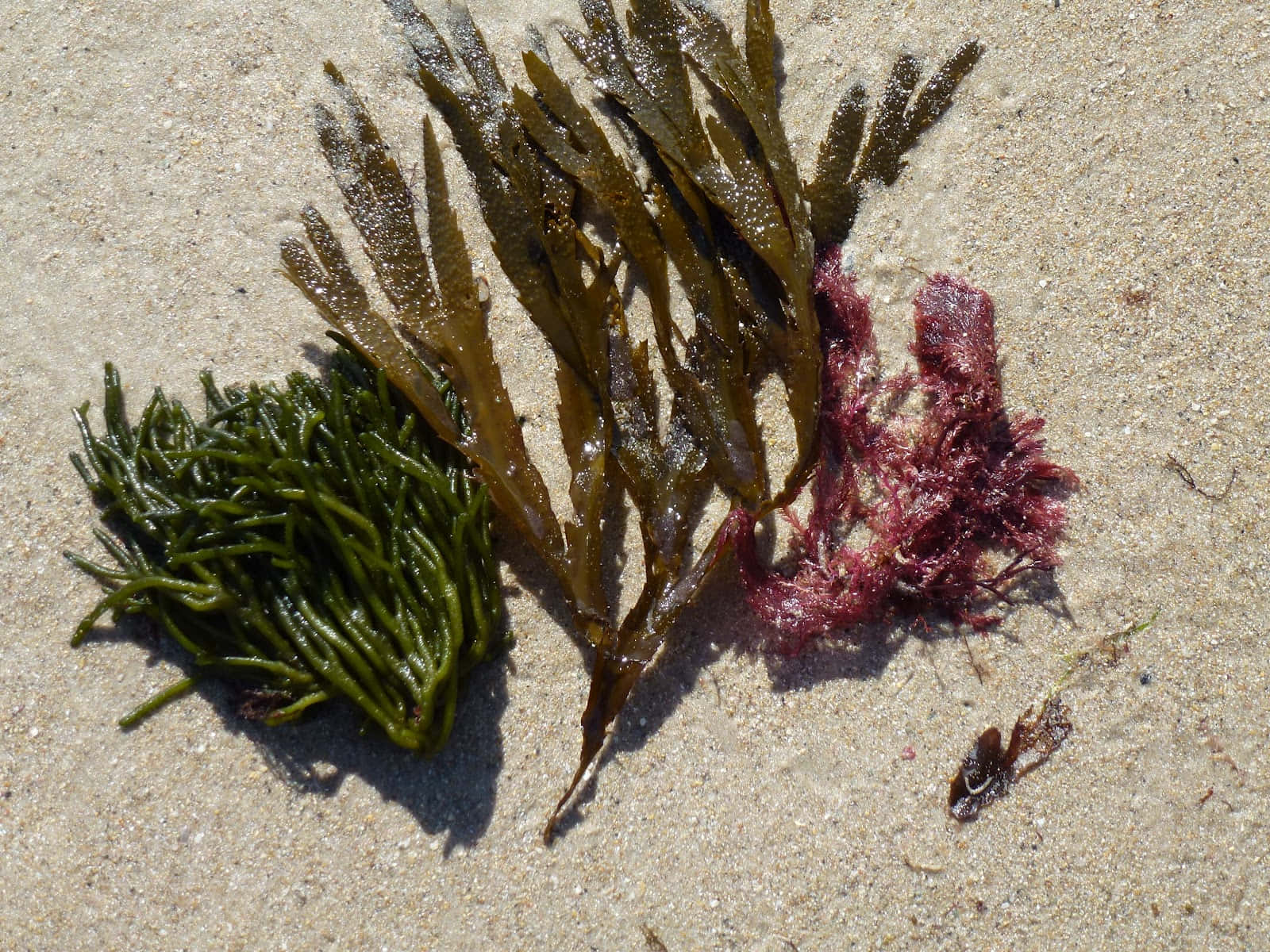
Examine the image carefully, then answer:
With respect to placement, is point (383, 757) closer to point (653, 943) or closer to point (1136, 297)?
point (653, 943)

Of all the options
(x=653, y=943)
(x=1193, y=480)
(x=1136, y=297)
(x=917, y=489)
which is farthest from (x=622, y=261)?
(x=653, y=943)

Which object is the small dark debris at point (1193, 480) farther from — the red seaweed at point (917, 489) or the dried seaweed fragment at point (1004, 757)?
the dried seaweed fragment at point (1004, 757)

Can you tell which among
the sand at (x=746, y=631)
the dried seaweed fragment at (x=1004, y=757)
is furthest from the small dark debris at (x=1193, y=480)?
the dried seaweed fragment at (x=1004, y=757)

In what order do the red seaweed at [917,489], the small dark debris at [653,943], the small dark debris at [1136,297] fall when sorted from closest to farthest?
the small dark debris at [653,943] < the red seaweed at [917,489] < the small dark debris at [1136,297]

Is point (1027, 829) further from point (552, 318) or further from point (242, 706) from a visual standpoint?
point (242, 706)

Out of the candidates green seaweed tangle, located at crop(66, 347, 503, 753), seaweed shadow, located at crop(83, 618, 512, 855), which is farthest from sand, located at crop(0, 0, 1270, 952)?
green seaweed tangle, located at crop(66, 347, 503, 753)

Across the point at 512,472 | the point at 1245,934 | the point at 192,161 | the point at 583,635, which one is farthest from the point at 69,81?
the point at 1245,934
